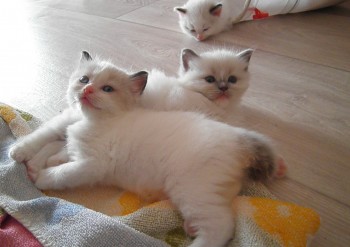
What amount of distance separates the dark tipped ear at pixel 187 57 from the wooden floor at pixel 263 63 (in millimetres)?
321

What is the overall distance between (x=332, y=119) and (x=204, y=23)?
115 centimetres

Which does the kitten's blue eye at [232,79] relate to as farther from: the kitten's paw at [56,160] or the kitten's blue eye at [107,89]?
the kitten's paw at [56,160]

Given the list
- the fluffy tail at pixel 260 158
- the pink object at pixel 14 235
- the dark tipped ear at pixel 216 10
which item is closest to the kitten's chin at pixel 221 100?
the fluffy tail at pixel 260 158

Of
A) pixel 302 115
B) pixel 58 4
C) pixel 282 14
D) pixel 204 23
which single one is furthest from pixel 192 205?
pixel 58 4

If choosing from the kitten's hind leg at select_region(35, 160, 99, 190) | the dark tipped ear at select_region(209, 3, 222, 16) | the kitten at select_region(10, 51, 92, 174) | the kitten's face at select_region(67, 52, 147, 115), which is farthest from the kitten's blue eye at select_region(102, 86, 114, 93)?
the dark tipped ear at select_region(209, 3, 222, 16)

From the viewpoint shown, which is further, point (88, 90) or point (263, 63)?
point (263, 63)

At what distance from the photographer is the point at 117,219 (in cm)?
84

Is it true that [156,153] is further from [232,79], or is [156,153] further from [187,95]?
[232,79]

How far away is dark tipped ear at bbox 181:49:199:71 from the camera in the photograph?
1263 mm

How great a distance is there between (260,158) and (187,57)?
58 centimetres

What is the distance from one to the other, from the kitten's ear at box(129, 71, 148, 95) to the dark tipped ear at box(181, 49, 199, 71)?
0.91ft

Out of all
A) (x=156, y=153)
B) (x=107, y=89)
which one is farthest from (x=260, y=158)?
(x=107, y=89)

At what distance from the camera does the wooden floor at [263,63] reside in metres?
1.04

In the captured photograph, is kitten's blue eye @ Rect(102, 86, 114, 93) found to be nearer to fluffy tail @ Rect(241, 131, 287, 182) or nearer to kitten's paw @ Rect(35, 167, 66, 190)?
kitten's paw @ Rect(35, 167, 66, 190)
